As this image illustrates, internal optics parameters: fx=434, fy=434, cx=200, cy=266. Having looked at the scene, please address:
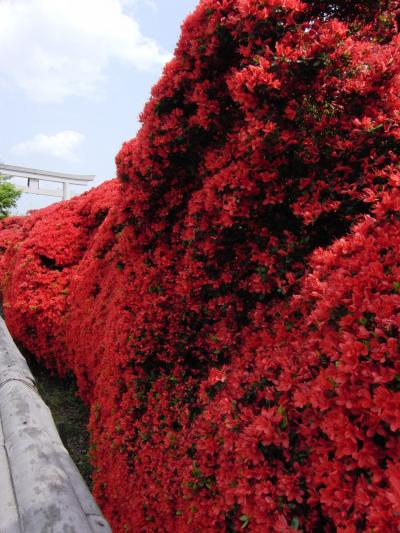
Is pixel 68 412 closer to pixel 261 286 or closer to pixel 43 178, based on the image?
pixel 261 286

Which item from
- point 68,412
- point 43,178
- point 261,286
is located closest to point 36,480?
point 261,286

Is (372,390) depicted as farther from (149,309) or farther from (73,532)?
(149,309)

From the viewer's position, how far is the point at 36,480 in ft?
11.1

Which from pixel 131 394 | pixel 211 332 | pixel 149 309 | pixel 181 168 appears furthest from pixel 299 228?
pixel 131 394

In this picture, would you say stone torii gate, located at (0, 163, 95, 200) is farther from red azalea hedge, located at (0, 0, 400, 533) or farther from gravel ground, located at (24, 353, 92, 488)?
red azalea hedge, located at (0, 0, 400, 533)

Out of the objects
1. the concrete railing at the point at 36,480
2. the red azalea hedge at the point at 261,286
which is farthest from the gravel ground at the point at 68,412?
the red azalea hedge at the point at 261,286

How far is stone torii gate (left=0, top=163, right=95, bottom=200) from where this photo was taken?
3150 cm

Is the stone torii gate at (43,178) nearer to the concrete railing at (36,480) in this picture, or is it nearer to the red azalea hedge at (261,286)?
the concrete railing at (36,480)

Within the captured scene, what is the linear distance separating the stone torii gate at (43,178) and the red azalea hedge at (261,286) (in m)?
30.1

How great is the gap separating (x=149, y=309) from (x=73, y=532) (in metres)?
1.80

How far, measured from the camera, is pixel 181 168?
3.93 meters

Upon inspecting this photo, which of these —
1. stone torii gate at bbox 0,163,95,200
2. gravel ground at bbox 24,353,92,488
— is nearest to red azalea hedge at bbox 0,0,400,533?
gravel ground at bbox 24,353,92,488

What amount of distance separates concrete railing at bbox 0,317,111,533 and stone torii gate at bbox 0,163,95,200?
97.4ft

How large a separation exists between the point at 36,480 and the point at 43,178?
105 ft
